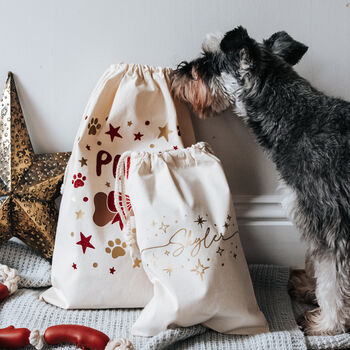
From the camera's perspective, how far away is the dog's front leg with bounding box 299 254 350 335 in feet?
3.92

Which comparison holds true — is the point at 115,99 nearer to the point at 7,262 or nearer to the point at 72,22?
the point at 72,22

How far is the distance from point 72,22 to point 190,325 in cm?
96

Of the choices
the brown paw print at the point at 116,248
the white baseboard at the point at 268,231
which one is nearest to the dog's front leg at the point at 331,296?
the white baseboard at the point at 268,231

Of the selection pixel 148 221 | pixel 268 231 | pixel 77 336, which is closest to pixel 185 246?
pixel 148 221

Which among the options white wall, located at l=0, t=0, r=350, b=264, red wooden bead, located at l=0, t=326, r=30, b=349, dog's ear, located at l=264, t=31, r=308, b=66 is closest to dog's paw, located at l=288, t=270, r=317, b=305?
white wall, located at l=0, t=0, r=350, b=264

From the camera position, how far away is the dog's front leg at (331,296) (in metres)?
1.19

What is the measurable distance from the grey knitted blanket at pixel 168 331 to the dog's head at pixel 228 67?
0.58 metres

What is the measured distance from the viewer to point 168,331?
3.74ft

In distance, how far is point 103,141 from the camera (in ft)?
4.42

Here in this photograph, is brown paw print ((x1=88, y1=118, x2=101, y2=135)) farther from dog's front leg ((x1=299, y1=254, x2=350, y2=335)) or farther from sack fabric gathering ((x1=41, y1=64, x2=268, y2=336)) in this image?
dog's front leg ((x1=299, y1=254, x2=350, y2=335))

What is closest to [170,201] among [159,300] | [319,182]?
[159,300]

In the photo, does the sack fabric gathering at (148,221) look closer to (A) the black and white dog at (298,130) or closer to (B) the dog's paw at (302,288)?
(A) the black and white dog at (298,130)

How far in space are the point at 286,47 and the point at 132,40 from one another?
18.4 inches

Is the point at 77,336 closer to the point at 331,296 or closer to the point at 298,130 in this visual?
the point at 331,296
